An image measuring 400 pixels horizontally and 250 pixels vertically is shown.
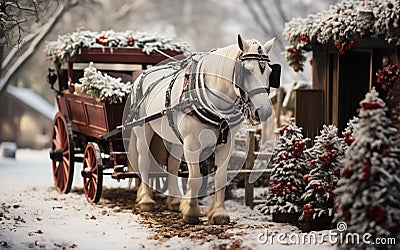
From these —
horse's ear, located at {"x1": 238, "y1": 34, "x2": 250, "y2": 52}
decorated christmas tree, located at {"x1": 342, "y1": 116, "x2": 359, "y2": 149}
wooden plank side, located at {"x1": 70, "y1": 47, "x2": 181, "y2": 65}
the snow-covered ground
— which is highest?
wooden plank side, located at {"x1": 70, "y1": 47, "x2": 181, "y2": 65}

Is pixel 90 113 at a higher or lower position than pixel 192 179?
higher

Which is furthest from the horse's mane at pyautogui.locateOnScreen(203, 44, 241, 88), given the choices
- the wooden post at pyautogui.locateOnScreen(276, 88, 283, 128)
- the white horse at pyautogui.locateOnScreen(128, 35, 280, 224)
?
the wooden post at pyautogui.locateOnScreen(276, 88, 283, 128)

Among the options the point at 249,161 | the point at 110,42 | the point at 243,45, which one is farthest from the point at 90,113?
the point at 243,45

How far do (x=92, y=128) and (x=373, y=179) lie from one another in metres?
4.94

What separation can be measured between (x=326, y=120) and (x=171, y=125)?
2836mm

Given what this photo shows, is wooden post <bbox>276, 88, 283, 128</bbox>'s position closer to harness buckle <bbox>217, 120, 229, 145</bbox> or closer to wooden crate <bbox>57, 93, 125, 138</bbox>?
wooden crate <bbox>57, 93, 125, 138</bbox>

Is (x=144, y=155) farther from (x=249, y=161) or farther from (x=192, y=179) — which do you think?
(x=249, y=161)

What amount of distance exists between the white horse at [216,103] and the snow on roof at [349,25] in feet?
5.10

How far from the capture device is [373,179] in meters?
5.46

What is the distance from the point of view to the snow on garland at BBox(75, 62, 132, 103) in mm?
8586

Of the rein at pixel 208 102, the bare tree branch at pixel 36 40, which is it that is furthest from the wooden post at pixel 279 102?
the rein at pixel 208 102

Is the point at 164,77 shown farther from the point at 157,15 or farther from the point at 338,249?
the point at 157,15

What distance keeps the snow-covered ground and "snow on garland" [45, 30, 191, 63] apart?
2.19 metres

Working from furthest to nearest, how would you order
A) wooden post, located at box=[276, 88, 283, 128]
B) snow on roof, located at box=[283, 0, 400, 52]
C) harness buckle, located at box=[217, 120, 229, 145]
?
1. wooden post, located at box=[276, 88, 283, 128]
2. snow on roof, located at box=[283, 0, 400, 52]
3. harness buckle, located at box=[217, 120, 229, 145]
